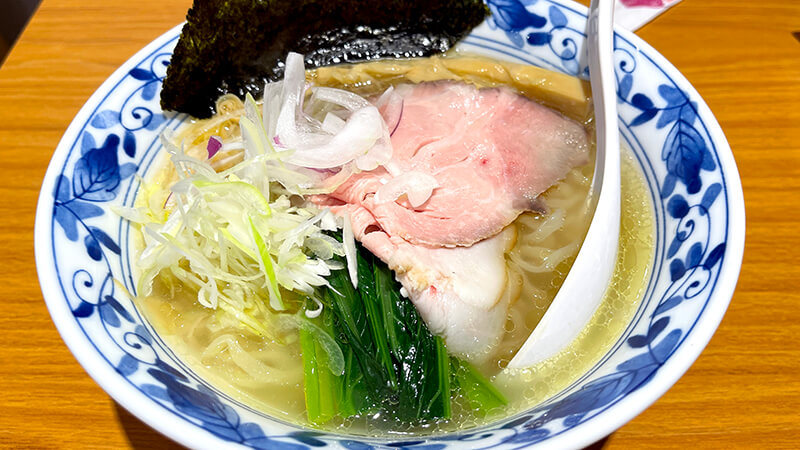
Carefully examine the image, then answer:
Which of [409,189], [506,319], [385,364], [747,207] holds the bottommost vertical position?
[385,364]

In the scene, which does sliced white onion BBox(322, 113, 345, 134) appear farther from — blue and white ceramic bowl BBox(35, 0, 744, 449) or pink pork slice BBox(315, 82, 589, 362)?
blue and white ceramic bowl BBox(35, 0, 744, 449)

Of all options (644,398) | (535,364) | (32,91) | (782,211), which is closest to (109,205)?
(32,91)

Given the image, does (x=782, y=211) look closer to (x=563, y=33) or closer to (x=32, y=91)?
(x=563, y=33)

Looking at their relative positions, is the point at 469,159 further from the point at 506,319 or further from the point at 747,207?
the point at 747,207

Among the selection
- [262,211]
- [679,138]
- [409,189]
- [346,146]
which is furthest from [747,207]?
[262,211]

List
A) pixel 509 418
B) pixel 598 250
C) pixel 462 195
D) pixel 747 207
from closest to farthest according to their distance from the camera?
pixel 509 418 < pixel 598 250 < pixel 462 195 < pixel 747 207

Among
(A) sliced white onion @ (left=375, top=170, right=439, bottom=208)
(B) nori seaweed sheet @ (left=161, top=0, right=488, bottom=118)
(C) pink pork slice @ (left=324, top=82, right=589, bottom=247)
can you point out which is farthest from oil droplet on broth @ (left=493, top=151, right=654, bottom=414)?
(B) nori seaweed sheet @ (left=161, top=0, right=488, bottom=118)

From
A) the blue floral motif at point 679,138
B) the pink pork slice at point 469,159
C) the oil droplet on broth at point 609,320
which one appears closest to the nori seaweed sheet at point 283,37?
the pink pork slice at point 469,159
